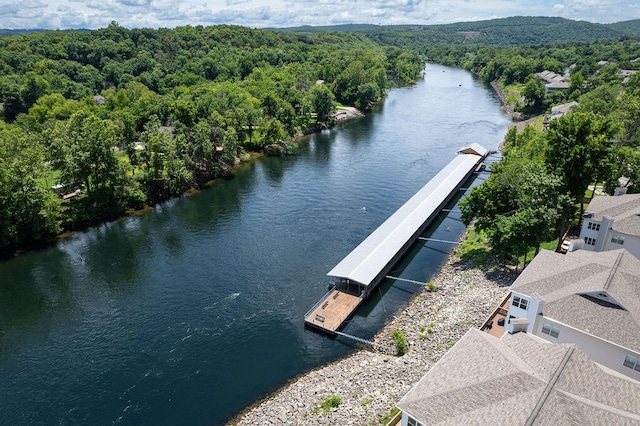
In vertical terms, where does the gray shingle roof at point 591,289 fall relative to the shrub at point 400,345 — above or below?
above

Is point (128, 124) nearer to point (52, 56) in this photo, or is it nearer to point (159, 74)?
point (159, 74)

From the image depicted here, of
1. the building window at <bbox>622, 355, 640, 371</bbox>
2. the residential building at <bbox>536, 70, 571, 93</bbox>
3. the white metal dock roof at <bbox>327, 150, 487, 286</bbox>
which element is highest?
the residential building at <bbox>536, 70, 571, 93</bbox>

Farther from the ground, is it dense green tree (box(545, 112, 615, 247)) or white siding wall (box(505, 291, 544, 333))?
dense green tree (box(545, 112, 615, 247))

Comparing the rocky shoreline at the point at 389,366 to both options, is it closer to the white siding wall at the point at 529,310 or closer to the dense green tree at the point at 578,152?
the white siding wall at the point at 529,310

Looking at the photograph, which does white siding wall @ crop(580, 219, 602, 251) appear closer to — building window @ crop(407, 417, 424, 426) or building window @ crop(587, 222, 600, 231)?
building window @ crop(587, 222, 600, 231)

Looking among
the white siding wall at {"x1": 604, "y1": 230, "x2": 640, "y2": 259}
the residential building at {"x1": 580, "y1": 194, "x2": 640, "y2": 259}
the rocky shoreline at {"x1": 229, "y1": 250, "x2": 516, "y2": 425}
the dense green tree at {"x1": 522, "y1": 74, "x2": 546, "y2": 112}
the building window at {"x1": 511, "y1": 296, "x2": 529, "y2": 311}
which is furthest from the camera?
the dense green tree at {"x1": 522, "y1": 74, "x2": 546, "y2": 112}

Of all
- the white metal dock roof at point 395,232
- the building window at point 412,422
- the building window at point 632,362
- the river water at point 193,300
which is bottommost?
the river water at point 193,300

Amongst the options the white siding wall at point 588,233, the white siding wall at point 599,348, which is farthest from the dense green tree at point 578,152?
the white siding wall at point 599,348

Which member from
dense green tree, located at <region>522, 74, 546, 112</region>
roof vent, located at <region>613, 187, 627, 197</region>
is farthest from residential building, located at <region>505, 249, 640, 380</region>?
dense green tree, located at <region>522, 74, 546, 112</region>
